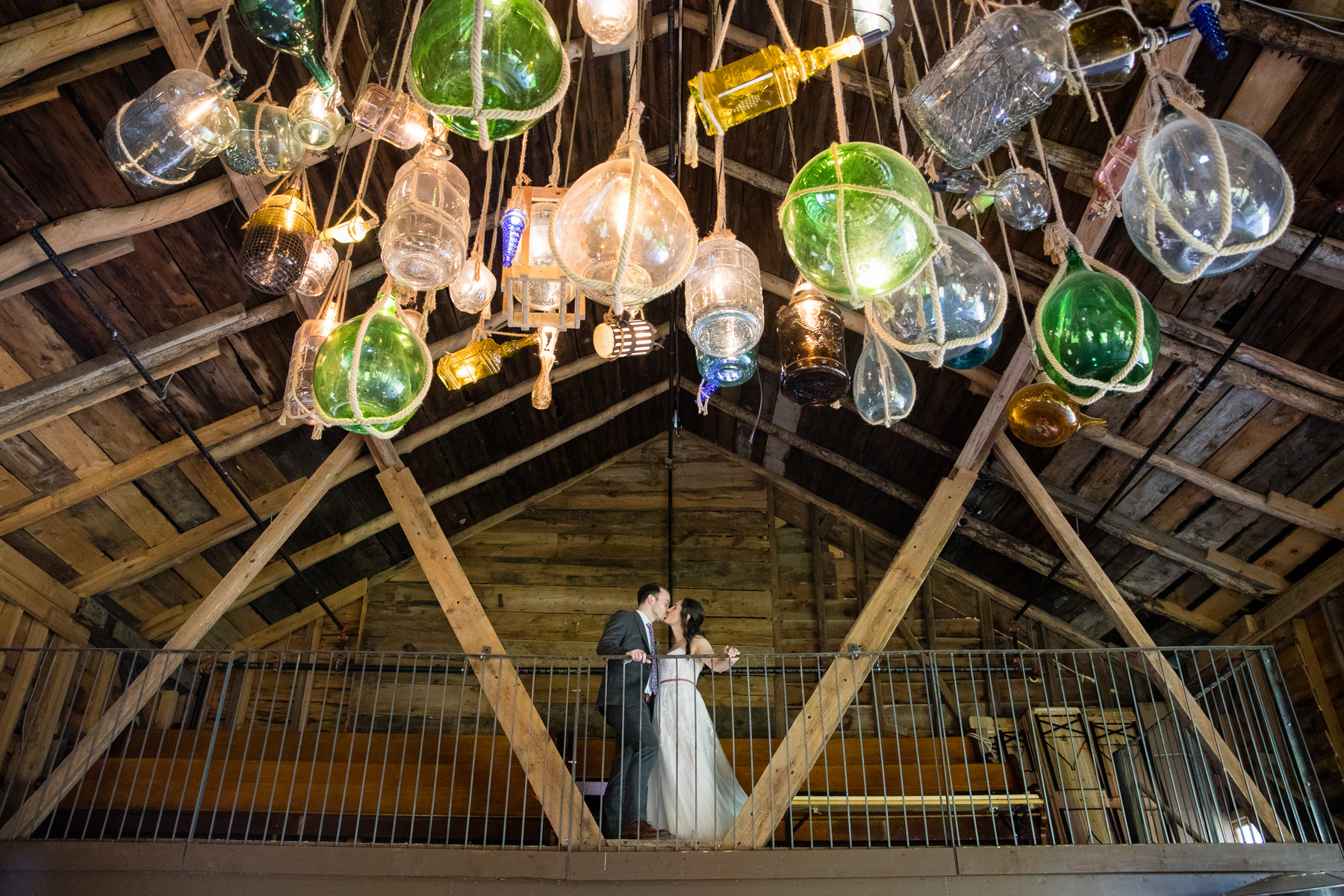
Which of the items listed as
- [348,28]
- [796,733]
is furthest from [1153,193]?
[796,733]

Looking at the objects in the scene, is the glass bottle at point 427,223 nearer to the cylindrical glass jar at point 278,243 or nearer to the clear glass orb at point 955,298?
the cylindrical glass jar at point 278,243

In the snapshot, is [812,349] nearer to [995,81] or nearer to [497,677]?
[995,81]

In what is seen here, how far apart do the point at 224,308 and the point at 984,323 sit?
14.9 ft

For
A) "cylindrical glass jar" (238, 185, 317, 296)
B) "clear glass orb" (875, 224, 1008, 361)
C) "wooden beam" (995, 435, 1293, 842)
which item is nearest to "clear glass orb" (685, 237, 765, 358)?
"clear glass orb" (875, 224, 1008, 361)

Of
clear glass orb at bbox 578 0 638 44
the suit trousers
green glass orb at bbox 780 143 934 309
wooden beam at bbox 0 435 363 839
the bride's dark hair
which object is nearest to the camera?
green glass orb at bbox 780 143 934 309

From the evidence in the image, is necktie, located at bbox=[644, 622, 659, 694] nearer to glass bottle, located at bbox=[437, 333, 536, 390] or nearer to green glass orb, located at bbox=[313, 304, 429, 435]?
glass bottle, located at bbox=[437, 333, 536, 390]

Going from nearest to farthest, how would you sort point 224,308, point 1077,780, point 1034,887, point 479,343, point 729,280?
point 729,280 → point 479,343 → point 1034,887 → point 224,308 → point 1077,780

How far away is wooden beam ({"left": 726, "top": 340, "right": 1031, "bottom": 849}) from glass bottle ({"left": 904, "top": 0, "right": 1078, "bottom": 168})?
3.71 meters

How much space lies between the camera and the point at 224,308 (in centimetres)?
515

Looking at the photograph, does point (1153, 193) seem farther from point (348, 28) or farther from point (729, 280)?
point (348, 28)

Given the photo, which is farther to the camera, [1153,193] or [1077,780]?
[1077,780]

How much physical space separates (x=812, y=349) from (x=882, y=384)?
1.84 feet

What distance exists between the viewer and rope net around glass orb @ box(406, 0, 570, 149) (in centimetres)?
161

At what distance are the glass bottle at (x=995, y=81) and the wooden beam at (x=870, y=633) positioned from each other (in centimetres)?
371
